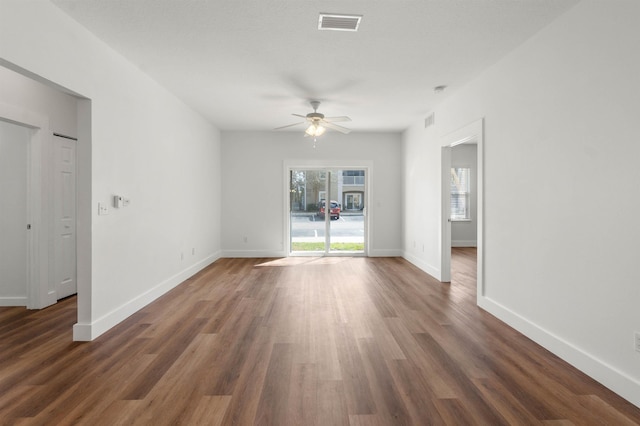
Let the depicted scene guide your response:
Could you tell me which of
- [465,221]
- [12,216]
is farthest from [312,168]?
[12,216]

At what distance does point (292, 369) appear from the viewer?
2.50 metres

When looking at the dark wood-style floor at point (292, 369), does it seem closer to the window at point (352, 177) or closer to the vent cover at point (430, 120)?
Answer: the vent cover at point (430, 120)

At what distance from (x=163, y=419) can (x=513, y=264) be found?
130 inches

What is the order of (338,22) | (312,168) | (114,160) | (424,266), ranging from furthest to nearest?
(312,168)
(424,266)
(114,160)
(338,22)

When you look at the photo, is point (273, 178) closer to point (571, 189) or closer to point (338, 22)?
point (338, 22)

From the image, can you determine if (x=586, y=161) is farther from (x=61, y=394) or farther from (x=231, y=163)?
(x=231, y=163)

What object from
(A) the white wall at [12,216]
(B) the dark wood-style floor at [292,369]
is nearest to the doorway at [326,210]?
(B) the dark wood-style floor at [292,369]

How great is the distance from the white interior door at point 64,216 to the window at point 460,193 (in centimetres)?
860

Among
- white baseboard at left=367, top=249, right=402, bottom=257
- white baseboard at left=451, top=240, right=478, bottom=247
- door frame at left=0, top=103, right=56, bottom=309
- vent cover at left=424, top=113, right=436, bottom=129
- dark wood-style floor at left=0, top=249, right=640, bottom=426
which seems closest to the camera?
dark wood-style floor at left=0, top=249, right=640, bottom=426

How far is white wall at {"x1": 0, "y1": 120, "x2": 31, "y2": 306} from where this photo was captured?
3969mm

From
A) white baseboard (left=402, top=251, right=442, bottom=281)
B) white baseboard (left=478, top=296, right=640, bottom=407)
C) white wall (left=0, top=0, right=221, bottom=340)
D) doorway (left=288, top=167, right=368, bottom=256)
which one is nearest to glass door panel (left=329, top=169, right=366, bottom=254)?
doorway (left=288, top=167, right=368, bottom=256)

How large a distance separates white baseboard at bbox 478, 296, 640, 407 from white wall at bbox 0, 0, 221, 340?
3998 mm

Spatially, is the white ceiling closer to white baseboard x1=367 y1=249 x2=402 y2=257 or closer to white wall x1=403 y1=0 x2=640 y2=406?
white wall x1=403 y1=0 x2=640 y2=406

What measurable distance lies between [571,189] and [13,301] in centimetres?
590
